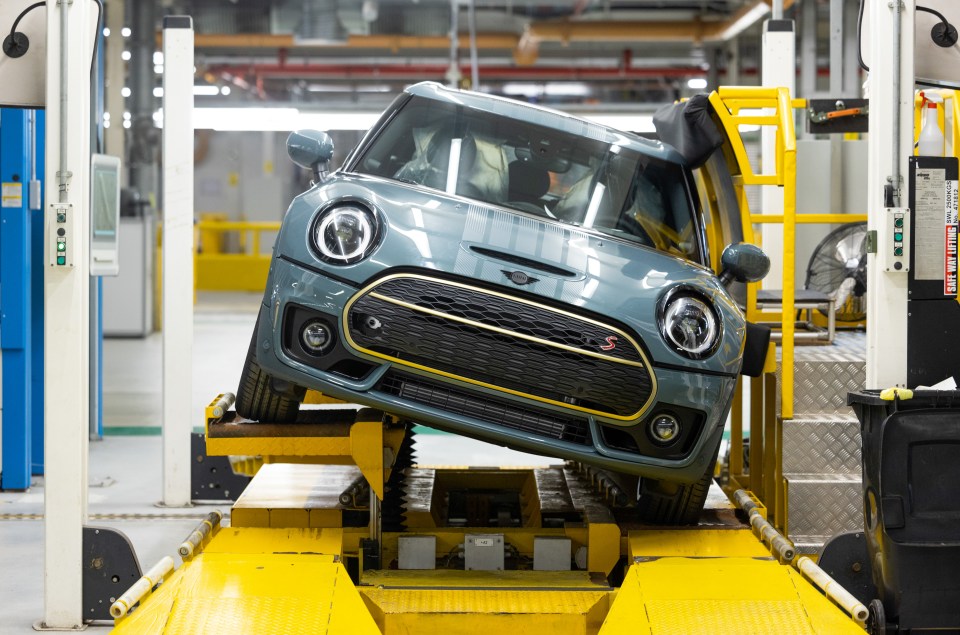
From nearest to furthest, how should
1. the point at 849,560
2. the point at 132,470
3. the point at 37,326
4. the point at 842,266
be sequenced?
the point at 849,560, the point at 842,266, the point at 37,326, the point at 132,470

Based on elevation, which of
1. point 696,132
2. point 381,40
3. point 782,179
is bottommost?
point 782,179

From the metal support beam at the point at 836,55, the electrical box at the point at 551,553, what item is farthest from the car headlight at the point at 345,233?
the metal support beam at the point at 836,55

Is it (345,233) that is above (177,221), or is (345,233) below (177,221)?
below

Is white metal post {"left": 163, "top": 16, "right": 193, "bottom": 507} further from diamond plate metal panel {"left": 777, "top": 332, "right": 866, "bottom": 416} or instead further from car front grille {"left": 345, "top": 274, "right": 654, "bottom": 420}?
diamond plate metal panel {"left": 777, "top": 332, "right": 866, "bottom": 416}

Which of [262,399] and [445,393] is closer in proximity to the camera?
[445,393]

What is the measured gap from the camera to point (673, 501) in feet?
13.8

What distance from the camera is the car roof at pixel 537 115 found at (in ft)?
14.6

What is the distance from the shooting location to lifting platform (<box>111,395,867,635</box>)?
318 centimetres

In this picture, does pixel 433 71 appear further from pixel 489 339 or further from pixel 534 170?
pixel 489 339

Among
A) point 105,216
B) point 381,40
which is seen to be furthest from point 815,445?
point 381,40

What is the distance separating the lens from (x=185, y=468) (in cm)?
632

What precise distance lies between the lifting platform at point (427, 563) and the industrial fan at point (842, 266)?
6.95 feet

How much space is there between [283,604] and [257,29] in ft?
52.8

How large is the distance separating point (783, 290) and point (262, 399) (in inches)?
92.9
